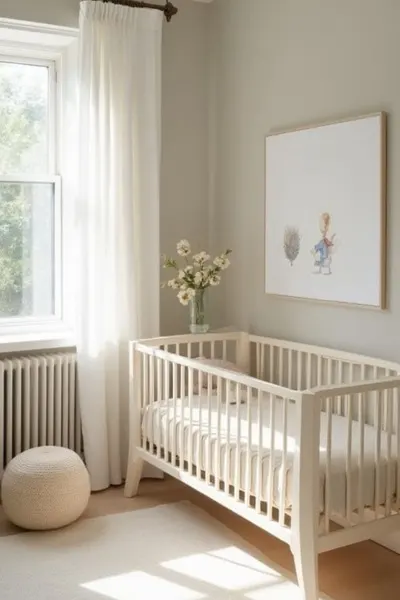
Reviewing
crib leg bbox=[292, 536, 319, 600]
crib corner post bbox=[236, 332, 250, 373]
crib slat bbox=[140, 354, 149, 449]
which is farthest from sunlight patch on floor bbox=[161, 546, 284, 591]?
crib corner post bbox=[236, 332, 250, 373]

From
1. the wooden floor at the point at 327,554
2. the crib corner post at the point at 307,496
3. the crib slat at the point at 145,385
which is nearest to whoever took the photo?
the crib corner post at the point at 307,496

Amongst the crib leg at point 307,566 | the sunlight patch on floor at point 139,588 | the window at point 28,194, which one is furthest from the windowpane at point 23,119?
the crib leg at point 307,566

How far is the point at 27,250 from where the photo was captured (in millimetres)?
4043

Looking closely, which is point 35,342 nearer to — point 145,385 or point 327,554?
point 145,385

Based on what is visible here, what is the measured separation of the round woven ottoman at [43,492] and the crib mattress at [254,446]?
1.39ft

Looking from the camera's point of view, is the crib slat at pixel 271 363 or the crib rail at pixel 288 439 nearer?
the crib rail at pixel 288 439

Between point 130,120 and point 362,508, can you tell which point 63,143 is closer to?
point 130,120

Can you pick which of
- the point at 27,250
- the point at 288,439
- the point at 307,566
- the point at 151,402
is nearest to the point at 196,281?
the point at 151,402

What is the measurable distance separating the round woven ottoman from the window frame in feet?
2.43

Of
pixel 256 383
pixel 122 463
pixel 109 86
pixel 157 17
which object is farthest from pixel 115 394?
pixel 157 17

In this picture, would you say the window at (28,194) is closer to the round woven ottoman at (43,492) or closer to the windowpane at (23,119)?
the windowpane at (23,119)

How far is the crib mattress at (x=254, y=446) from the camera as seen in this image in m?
2.65

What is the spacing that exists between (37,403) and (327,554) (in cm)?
159

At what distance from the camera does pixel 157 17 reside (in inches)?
154
